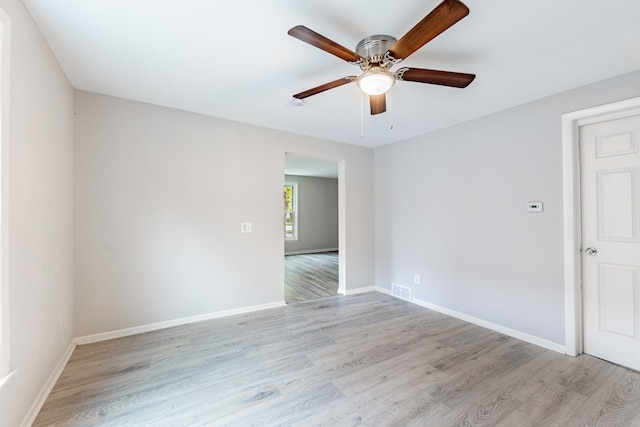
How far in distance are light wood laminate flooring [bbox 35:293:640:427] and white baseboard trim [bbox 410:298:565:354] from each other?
89 millimetres

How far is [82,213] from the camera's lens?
2629 millimetres

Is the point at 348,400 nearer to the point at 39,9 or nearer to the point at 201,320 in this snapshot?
the point at 201,320

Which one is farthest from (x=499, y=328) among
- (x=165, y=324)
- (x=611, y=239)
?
(x=165, y=324)

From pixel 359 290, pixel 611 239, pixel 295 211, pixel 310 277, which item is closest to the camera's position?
pixel 611 239

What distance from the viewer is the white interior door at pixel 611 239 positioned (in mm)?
2254

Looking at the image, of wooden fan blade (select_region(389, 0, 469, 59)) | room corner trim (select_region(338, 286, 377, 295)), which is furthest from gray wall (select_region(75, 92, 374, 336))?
wooden fan blade (select_region(389, 0, 469, 59))

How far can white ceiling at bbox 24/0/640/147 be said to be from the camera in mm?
1561

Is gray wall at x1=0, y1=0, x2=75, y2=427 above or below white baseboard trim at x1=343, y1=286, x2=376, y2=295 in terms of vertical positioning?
above

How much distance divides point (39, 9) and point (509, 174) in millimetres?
3953

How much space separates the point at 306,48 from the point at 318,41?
0.53 m

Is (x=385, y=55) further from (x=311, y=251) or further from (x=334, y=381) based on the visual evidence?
(x=311, y=251)

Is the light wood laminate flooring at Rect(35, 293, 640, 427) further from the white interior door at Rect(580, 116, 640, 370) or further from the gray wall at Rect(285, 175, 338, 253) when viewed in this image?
the gray wall at Rect(285, 175, 338, 253)

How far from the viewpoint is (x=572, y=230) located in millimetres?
2482

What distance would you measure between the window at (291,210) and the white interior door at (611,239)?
670cm
